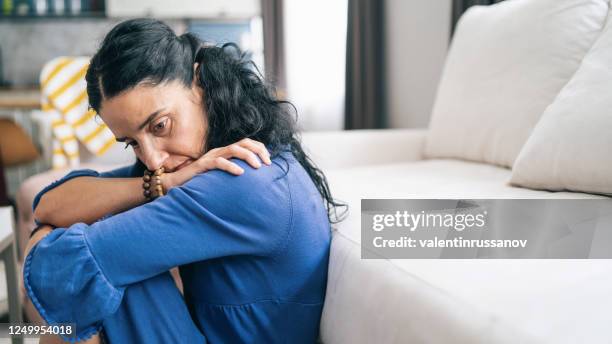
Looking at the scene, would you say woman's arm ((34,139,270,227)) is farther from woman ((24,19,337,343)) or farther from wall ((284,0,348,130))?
wall ((284,0,348,130))

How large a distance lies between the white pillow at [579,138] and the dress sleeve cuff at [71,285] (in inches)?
34.6

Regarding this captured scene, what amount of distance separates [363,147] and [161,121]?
1139 millimetres

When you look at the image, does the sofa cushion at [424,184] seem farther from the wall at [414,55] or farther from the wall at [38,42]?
the wall at [38,42]

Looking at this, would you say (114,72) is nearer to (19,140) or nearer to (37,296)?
(37,296)

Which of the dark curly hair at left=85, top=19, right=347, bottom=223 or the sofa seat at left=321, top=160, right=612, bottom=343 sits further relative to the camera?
the dark curly hair at left=85, top=19, right=347, bottom=223

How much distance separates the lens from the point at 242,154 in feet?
2.55

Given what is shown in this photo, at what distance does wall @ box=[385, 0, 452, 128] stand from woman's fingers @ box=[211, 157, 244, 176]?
1944 mm

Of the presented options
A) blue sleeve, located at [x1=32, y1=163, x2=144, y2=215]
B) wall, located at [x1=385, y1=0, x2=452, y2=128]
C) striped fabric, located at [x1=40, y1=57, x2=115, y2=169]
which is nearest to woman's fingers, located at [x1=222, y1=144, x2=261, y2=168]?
blue sleeve, located at [x1=32, y1=163, x2=144, y2=215]

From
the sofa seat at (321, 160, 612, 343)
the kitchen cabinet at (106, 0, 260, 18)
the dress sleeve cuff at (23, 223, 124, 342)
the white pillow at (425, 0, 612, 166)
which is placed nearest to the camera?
the sofa seat at (321, 160, 612, 343)

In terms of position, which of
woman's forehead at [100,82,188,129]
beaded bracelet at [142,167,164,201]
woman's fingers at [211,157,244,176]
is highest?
woman's forehead at [100,82,188,129]

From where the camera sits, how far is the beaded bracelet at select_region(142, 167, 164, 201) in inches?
33.9

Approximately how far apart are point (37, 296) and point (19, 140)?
8.43ft

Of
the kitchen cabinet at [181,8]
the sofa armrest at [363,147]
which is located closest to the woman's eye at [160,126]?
the sofa armrest at [363,147]

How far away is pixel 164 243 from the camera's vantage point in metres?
0.73
